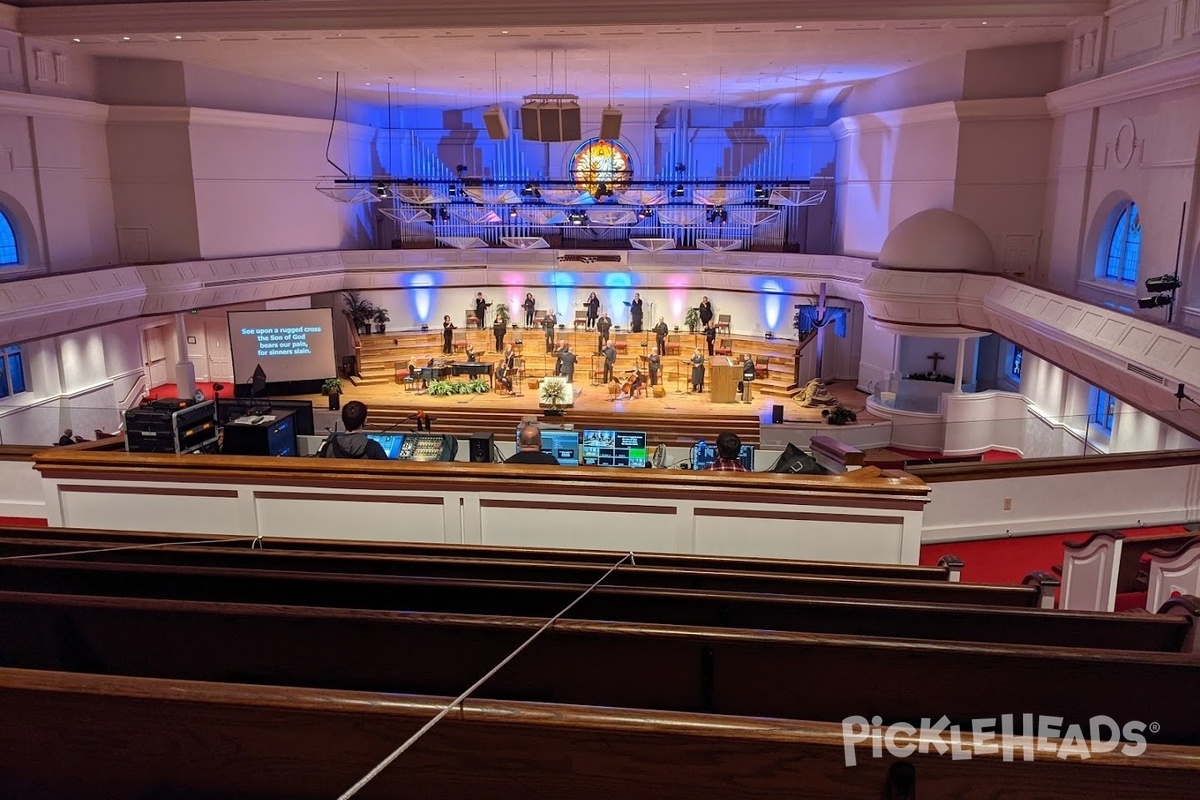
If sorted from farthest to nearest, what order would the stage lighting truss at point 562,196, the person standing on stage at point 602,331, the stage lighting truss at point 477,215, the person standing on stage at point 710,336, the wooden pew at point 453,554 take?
1. the person standing on stage at point 602,331
2. the person standing on stage at point 710,336
3. the stage lighting truss at point 477,215
4. the stage lighting truss at point 562,196
5. the wooden pew at point 453,554

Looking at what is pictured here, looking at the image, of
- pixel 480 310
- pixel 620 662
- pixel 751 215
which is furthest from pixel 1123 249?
pixel 480 310

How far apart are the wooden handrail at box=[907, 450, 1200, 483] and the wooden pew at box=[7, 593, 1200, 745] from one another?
4.72 meters

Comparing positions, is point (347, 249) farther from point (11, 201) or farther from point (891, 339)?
point (891, 339)

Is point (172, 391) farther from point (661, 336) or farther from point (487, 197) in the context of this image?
point (661, 336)

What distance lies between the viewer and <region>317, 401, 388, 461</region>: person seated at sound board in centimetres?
545

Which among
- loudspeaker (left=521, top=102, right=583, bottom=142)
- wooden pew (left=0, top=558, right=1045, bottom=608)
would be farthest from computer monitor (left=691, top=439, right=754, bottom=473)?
loudspeaker (left=521, top=102, right=583, bottom=142)

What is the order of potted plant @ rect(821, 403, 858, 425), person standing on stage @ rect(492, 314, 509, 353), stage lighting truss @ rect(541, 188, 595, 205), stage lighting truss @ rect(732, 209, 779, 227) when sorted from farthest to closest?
person standing on stage @ rect(492, 314, 509, 353), stage lighting truss @ rect(732, 209, 779, 227), stage lighting truss @ rect(541, 188, 595, 205), potted plant @ rect(821, 403, 858, 425)

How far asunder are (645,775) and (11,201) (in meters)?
16.9

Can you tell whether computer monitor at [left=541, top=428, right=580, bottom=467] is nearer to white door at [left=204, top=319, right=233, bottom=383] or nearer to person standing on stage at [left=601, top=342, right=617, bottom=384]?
person standing on stage at [left=601, top=342, right=617, bottom=384]

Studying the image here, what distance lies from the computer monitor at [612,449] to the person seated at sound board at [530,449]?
1.29m

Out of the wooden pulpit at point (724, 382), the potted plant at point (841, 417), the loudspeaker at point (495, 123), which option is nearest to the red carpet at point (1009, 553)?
the potted plant at point (841, 417)

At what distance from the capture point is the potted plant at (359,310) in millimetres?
22094

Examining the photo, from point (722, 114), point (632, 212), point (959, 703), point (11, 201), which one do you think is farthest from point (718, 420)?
point (959, 703)

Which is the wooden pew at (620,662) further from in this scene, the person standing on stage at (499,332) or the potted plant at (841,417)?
the person standing on stage at (499,332)
